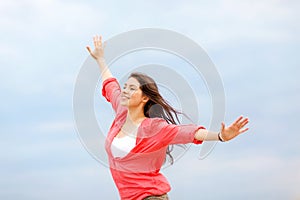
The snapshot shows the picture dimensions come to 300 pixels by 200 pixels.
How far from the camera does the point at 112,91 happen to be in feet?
20.6

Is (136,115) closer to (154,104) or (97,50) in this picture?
(154,104)

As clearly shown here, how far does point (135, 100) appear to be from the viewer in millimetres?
5715

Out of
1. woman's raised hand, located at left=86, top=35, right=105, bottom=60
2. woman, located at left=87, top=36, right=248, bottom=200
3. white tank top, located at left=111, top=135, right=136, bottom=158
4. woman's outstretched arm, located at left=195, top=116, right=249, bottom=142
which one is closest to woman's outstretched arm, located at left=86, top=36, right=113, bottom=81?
woman's raised hand, located at left=86, top=35, right=105, bottom=60

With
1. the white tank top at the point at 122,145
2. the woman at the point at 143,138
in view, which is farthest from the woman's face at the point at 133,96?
the white tank top at the point at 122,145

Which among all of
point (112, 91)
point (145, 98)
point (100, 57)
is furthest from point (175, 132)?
point (100, 57)

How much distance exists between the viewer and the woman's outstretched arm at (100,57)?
6.41m

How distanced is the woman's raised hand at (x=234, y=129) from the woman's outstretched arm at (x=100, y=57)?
1.86 metres

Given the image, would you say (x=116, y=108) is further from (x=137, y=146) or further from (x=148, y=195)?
(x=148, y=195)

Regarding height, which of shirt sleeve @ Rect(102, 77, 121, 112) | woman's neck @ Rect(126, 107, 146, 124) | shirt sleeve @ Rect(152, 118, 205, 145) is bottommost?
shirt sleeve @ Rect(152, 118, 205, 145)

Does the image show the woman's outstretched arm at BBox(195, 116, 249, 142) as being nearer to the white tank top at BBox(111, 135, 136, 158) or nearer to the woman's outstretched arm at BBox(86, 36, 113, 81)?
the white tank top at BBox(111, 135, 136, 158)

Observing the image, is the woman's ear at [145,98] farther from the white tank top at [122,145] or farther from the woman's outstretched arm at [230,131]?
the woman's outstretched arm at [230,131]

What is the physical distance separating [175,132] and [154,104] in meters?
0.43

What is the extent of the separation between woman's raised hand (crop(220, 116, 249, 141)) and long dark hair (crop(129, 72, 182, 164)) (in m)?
0.80

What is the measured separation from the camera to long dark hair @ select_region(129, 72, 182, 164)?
5719 millimetres
